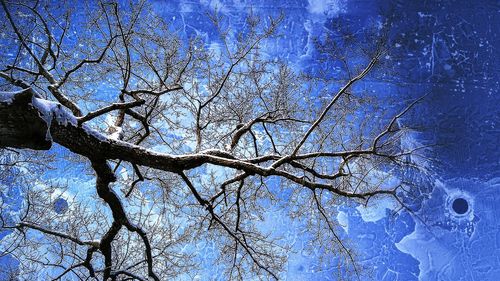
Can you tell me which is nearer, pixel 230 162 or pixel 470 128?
pixel 230 162

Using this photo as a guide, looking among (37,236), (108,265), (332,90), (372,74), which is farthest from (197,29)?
(108,265)

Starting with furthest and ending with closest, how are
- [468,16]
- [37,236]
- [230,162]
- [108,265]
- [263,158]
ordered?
[468,16], [37,236], [108,265], [263,158], [230,162]

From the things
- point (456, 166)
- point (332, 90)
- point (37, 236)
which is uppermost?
point (332, 90)

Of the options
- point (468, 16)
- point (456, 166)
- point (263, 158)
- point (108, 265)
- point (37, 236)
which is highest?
point (468, 16)

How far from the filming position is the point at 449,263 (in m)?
13.8

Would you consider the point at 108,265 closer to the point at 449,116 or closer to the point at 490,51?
the point at 449,116

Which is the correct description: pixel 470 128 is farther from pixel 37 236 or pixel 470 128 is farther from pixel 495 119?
pixel 37 236

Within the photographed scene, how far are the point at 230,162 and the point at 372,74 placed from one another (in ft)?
32.8

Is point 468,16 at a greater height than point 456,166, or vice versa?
point 468,16

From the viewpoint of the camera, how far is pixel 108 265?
627cm

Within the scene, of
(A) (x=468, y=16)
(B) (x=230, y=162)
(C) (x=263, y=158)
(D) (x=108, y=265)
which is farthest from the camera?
(A) (x=468, y=16)

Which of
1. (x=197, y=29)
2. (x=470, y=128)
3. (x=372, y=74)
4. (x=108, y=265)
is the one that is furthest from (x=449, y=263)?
(x=108, y=265)

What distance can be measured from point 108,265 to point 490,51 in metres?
12.7

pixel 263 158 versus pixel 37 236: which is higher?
pixel 37 236
